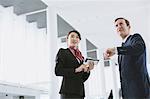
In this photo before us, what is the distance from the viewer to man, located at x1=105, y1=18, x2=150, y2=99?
1.65 metres

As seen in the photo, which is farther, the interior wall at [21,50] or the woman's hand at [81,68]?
the interior wall at [21,50]

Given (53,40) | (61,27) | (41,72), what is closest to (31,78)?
(41,72)

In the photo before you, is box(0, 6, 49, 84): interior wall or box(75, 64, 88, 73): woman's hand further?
box(0, 6, 49, 84): interior wall

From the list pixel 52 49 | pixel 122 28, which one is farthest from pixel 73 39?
pixel 52 49

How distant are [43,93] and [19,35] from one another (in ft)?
3.34

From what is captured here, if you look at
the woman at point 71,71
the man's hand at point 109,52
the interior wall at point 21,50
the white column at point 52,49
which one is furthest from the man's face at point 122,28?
the interior wall at point 21,50

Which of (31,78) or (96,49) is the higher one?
(96,49)

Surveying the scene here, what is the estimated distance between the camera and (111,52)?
1689 mm

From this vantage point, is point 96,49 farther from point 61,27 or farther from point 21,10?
point 21,10

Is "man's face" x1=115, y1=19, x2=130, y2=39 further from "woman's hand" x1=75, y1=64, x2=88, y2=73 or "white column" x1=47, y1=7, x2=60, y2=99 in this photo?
"white column" x1=47, y1=7, x2=60, y2=99

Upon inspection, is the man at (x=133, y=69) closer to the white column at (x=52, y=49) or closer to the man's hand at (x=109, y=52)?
the man's hand at (x=109, y=52)

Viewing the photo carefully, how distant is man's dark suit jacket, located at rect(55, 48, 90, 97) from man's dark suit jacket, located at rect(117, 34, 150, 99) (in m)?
0.41

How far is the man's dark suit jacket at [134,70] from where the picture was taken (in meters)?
1.65

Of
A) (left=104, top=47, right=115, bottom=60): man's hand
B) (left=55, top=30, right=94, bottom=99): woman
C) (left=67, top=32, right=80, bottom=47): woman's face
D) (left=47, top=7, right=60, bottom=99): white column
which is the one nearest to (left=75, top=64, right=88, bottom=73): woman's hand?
(left=55, top=30, right=94, bottom=99): woman
